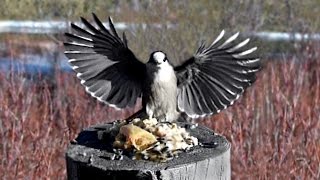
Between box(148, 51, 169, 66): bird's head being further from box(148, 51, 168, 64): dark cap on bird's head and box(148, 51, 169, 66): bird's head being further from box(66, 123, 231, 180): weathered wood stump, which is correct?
box(66, 123, 231, 180): weathered wood stump

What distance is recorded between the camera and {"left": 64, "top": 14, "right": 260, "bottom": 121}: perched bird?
89.8 inches

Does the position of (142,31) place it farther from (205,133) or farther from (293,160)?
(205,133)

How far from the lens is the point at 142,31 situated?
4.68 meters

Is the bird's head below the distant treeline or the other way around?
below

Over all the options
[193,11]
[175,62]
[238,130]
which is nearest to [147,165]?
[238,130]

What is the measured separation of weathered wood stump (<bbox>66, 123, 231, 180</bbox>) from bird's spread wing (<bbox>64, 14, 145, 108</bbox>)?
Result: 1.13ft

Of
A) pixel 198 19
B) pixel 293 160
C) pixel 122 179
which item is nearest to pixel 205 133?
pixel 122 179

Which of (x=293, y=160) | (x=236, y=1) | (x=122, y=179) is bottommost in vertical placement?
(x=293, y=160)

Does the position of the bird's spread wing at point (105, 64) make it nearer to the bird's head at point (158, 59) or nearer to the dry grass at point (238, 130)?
the bird's head at point (158, 59)

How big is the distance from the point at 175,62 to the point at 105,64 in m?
2.31

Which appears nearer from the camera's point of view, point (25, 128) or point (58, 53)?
point (25, 128)

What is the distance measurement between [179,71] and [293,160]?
1.28 meters

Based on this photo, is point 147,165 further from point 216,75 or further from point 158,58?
point 216,75

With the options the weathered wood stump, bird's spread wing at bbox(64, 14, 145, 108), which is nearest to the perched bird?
bird's spread wing at bbox(64, 14, 145, 108)
